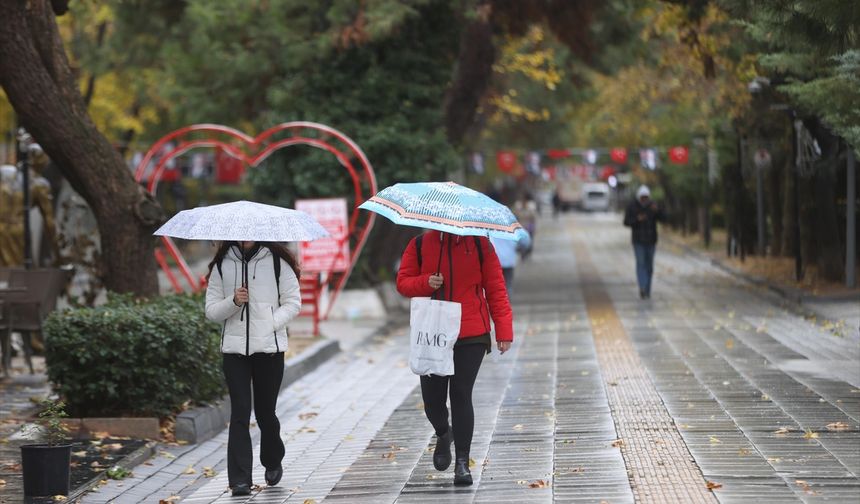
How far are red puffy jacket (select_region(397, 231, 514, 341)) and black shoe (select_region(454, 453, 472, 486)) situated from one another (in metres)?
0.75

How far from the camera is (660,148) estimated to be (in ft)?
154

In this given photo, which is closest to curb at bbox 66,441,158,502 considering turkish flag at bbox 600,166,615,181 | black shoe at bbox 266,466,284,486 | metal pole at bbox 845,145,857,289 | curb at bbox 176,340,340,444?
A: curb at bbox 176,340,340,444

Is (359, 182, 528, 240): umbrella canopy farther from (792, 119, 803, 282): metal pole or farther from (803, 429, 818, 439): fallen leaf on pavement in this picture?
(792, 119, 803, 282): metal pole

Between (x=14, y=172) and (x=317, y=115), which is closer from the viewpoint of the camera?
(x=14, y=172)

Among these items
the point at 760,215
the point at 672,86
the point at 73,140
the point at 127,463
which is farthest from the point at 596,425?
the point at 672,86

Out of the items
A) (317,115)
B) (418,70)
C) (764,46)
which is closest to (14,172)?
(317,115)

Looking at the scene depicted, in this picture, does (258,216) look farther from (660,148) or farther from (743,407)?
(660,148)

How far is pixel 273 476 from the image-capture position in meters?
8.63

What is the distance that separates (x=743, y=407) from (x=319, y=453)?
133 inches

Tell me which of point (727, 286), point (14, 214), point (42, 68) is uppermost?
point (42, 68)

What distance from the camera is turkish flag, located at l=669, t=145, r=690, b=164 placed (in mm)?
44188

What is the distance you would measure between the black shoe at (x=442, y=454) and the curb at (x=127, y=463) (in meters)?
2.18

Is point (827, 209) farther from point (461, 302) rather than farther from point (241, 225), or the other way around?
point (241, 225)

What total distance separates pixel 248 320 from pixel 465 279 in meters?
1.34
